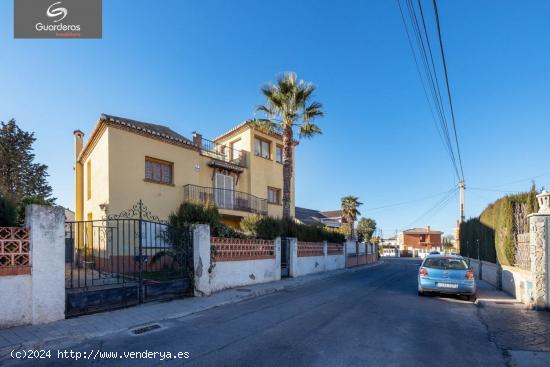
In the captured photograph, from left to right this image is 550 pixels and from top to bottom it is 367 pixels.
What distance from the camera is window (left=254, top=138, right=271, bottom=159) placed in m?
24.5

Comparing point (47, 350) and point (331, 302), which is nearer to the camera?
point (47, 350)

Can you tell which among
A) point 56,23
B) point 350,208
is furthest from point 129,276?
point 350,208

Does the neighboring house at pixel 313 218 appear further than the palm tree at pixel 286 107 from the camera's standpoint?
Yes

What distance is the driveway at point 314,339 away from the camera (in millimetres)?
5133

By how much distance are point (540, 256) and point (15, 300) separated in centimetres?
1194

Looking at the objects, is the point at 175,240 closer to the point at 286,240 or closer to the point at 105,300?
the point at 105,300

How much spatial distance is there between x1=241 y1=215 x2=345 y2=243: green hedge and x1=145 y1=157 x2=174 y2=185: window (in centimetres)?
528

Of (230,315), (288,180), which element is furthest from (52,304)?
(288,180)

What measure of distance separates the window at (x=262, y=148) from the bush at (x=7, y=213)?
689 inches

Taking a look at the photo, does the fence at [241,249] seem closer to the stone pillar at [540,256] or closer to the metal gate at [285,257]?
the metal gate at [285,257]

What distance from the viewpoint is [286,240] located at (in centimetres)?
1722

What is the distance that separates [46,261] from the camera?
7.01m

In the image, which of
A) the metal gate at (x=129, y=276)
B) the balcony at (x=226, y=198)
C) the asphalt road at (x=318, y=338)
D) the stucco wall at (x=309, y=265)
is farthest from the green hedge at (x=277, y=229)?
the asphalt road at (x=318, y=338)

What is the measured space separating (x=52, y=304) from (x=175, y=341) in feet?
9.56
